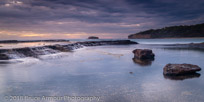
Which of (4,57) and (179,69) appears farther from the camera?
(4,57)

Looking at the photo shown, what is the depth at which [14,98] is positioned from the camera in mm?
6438

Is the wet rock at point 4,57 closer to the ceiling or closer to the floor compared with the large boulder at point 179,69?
closer to the ceiling

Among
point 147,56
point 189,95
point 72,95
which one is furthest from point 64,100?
point 147,56

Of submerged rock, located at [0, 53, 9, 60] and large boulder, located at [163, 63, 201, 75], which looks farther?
submerged rock, located at [0, 53, 9, 60]

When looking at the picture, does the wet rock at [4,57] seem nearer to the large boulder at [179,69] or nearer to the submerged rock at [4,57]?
the submerged rock at [4,57]

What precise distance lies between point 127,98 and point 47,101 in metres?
3.21

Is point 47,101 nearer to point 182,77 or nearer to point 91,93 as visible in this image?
point 91,93

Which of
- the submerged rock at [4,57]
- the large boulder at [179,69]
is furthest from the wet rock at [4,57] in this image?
the large boulder at [179,69]

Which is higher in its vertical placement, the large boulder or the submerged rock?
the submerged rock

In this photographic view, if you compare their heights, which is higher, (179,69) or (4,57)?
(4,57)

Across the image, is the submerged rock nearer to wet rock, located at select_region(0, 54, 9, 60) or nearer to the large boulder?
wet rock, located at select_region(0, 54, 9, 60)

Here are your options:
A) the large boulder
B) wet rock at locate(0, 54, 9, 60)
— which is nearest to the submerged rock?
wet rock at locate(0, 54, 9, 60)

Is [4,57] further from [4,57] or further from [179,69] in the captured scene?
[179,69]

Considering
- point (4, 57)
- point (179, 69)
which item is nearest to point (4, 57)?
point (4, 57)
